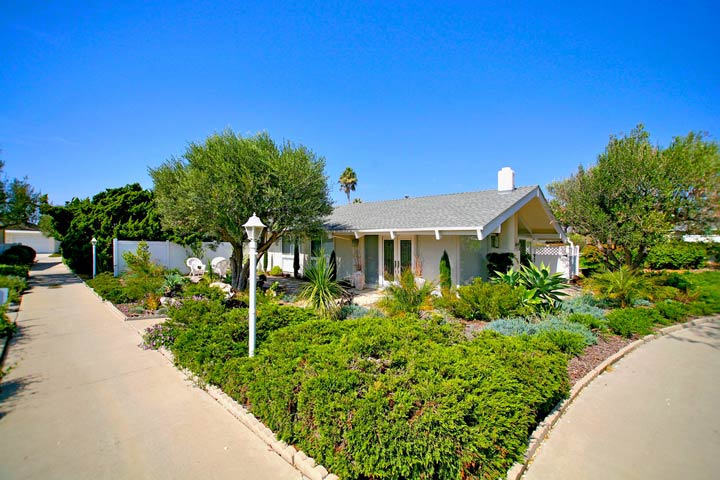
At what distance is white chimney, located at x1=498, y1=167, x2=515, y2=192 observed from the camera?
1343 cm

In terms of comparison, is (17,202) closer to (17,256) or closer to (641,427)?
(17,256)

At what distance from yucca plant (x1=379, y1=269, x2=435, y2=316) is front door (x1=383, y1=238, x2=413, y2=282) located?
4.41 meters

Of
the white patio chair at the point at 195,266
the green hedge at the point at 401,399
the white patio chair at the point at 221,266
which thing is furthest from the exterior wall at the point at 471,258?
the white patio chair at the point at 195,266

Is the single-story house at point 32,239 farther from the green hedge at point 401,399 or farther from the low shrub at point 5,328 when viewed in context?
the green hedge at point 401,399

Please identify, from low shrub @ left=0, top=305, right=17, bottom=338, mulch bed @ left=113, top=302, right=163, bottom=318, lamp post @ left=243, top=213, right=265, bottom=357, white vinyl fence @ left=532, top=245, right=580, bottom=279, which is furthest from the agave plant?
low shrub @ left=0, top=305, right=17, bottom=338

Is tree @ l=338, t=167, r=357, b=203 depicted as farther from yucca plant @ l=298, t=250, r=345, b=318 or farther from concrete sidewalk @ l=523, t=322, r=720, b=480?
concrete sidewalk @ l=523, t=322, r=720, b=480

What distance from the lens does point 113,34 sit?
823 centimetres

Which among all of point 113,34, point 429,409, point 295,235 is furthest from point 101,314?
point 429,409

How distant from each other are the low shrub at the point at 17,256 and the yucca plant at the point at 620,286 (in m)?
34.5

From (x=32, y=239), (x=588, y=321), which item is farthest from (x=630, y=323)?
(x=32, y=239)

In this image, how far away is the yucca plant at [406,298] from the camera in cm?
820

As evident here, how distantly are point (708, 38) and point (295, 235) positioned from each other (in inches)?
581

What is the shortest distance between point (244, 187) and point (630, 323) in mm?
11156

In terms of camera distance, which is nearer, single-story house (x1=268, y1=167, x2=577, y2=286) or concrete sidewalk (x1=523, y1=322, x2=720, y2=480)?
concrete sidewalk (x1=523, y1=322, x2=720, y2=480)
